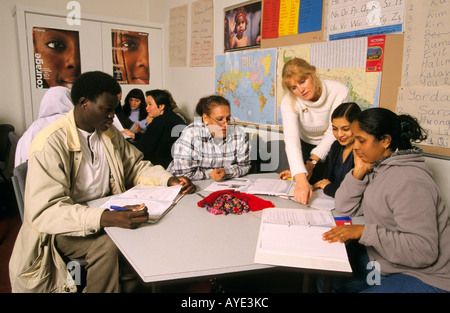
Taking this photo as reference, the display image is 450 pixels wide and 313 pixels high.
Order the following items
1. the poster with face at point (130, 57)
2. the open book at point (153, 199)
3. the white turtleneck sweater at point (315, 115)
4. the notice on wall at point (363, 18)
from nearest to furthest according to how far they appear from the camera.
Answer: the open book at point (153, 199) < the notice on wall at point (363, 18) < the white turtleneck sweater at point (315, 115) < the poster with face at point (130, 57)

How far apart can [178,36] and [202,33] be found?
637 millimetres

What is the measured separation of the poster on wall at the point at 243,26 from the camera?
2947 millimetres

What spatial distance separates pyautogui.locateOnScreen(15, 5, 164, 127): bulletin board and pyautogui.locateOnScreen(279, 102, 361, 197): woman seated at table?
3299 mm

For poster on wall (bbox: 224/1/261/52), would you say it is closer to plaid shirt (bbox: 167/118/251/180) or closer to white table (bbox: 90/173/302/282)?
plaid shirt (bbox: 167/118/251/180)

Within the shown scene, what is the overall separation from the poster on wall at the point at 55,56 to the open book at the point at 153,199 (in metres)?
2.85

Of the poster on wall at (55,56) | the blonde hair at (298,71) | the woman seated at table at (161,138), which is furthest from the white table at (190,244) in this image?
the poster on wall at (55,56)

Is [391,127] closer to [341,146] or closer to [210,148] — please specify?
[341,146]

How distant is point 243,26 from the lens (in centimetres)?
311

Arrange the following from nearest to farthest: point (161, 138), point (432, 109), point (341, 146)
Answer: point (432, 109) → point (341, 146) → point (161, 138)

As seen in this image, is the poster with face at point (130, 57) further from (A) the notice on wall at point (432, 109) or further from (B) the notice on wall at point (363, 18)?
(A) the notice on wall at point (432, 109)

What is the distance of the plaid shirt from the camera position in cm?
212

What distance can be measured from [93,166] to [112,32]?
3163 mm

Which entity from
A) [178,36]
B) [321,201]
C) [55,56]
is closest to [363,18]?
[321,201]

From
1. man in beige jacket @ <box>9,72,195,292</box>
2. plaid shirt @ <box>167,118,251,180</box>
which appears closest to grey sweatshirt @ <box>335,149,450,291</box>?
man in beige jacket @ <box>9,72,195,292</box>
